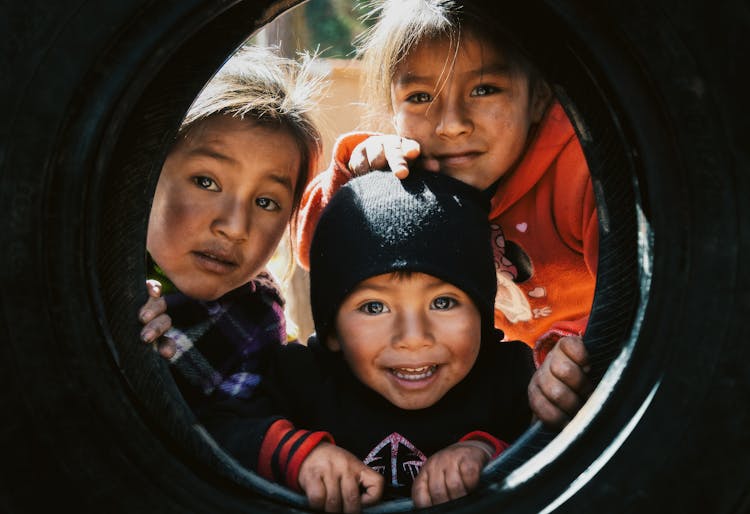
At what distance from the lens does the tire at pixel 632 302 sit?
0.80 m

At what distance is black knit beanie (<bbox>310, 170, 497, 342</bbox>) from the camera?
4.12ft

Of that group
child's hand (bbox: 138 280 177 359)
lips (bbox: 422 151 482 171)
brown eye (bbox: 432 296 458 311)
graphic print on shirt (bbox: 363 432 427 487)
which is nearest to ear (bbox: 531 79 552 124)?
lips (bbox: 422 151 482 171)

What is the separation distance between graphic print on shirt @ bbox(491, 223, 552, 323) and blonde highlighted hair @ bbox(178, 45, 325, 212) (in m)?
0.44

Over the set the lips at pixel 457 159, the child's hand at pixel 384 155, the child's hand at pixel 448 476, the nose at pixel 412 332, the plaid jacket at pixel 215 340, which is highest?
the child's hand at pixel 384 155

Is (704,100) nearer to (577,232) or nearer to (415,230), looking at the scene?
(415,230)

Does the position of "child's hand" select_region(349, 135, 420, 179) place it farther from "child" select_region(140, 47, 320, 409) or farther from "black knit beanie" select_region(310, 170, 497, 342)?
"child" select_region(140, 47, 320, 409)

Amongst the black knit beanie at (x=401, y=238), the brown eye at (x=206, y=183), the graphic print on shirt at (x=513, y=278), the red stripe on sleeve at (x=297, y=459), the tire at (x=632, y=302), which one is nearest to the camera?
the tire at (x=632, y=302)

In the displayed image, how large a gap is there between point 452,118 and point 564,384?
576 millimetres

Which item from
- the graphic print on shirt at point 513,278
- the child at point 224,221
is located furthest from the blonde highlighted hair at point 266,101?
the graphic print on shirt at point 513,278

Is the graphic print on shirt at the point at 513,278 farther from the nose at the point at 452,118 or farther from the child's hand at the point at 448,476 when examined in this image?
the child's hand at the point at 448,476

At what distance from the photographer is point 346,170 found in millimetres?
1630

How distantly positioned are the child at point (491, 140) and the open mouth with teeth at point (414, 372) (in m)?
0.34

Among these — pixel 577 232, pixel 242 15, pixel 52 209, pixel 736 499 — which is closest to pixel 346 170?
pixel 577 232

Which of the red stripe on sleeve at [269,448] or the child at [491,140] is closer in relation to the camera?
the red stripe on sleeve at [269,448]
